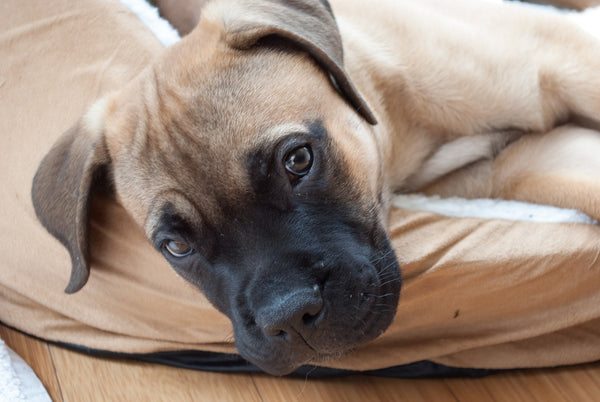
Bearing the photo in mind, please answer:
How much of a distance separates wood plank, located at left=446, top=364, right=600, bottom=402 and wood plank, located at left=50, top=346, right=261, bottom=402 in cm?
68

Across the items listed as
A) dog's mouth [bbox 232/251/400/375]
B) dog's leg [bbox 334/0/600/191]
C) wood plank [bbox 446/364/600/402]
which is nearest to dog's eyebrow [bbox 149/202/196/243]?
dog's mouth [bbox 232/251/400/375]

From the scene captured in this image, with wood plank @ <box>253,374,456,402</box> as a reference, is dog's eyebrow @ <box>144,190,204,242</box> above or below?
above

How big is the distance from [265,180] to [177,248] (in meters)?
0.36

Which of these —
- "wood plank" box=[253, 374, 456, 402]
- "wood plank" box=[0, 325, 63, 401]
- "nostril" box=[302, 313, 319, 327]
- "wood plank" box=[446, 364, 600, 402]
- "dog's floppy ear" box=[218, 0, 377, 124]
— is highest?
"dog's floppy ear" box=[218, 0, 377, 124]

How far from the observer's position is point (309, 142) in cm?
164

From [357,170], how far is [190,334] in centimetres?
86

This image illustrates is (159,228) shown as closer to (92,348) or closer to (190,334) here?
(190,334)

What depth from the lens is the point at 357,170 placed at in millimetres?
1742

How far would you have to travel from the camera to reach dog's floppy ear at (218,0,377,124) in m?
1.75

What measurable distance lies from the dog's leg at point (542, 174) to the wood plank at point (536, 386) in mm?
492

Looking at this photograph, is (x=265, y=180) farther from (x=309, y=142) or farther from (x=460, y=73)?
(x=460, y=73)

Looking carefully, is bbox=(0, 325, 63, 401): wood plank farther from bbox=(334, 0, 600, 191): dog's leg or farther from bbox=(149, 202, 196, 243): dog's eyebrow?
bbox=(334, 0, 600, 191): dog's leg

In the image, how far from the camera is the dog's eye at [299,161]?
5.28 feet

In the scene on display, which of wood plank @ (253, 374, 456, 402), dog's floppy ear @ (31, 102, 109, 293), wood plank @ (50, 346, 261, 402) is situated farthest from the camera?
wood plank @ (50, 346, 261, 402)
